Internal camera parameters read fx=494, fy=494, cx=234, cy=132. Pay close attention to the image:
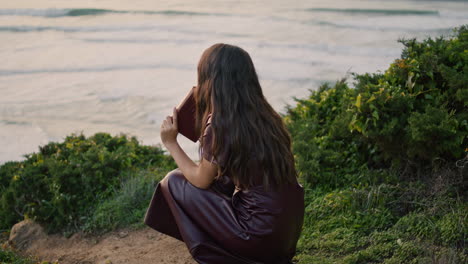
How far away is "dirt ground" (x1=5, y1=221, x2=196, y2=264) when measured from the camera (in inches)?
156

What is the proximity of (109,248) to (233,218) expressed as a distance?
1702 millimetres

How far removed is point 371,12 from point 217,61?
53.0 feet

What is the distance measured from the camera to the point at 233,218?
3.03 metres

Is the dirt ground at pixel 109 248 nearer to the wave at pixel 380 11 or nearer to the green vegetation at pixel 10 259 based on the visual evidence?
the green vegetation at pixel 10 259

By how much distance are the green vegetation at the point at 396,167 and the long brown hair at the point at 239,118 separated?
1.00 meters

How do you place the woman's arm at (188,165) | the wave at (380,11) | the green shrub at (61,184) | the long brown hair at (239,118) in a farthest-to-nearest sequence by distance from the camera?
the wave at (380,11)
the green shrub at (61,184)
the woman's arm at (188,165)
the long brown hair at (239,118)

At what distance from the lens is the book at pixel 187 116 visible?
10.7 feet

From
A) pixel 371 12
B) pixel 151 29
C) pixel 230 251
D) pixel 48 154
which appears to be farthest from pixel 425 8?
pixel 230 251

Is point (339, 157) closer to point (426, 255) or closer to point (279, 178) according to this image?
point (426, 255)

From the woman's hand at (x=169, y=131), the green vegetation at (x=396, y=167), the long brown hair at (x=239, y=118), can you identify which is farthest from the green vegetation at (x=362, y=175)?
the woman's hand at (x=169, y=131)

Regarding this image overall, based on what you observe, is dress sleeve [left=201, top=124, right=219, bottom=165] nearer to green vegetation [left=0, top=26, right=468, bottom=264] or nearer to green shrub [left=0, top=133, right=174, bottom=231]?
green vegetation [left=0, top=26, right=468, bottom=264]

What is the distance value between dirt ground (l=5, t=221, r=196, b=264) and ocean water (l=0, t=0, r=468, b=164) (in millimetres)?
1854

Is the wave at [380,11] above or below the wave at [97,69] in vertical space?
above

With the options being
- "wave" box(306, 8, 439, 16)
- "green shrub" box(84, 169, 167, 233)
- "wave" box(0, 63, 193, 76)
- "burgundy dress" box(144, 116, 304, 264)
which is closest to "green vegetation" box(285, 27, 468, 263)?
"burgundy dress" box(144, 116, 304, 264)
